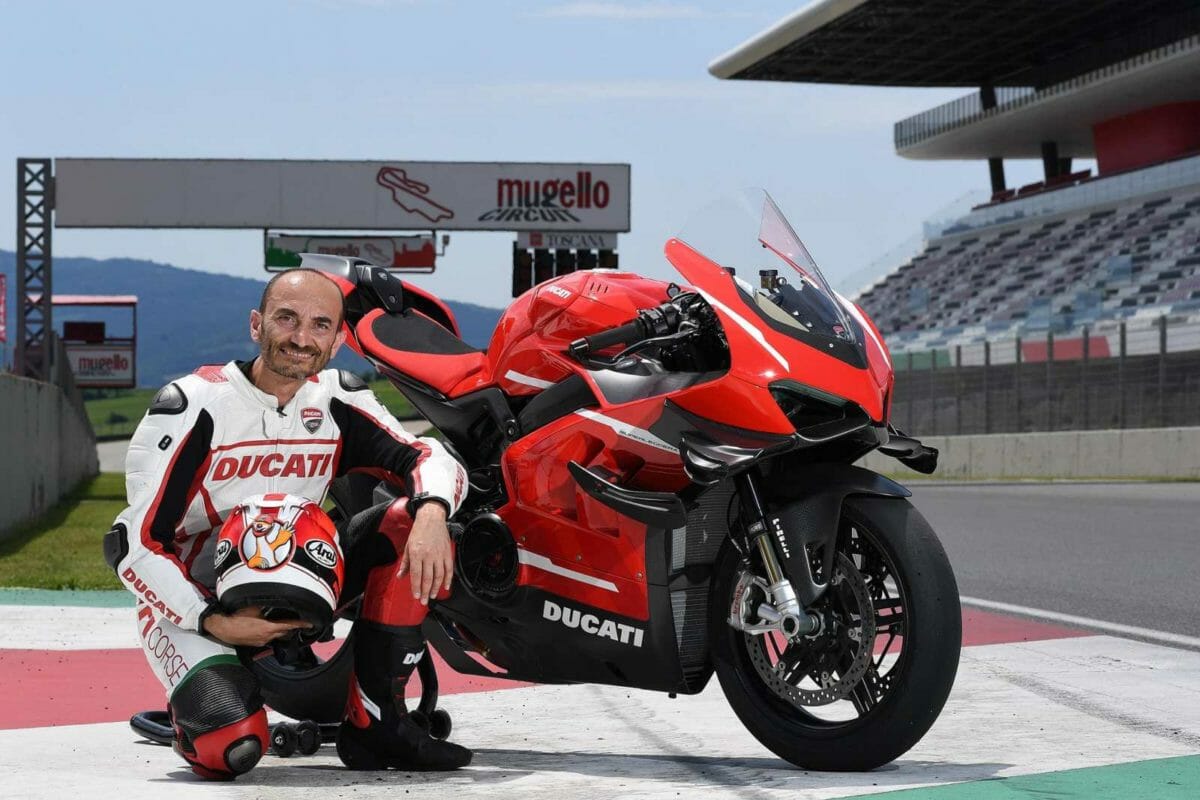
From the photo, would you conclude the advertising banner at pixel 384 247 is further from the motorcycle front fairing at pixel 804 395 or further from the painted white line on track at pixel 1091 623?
the motorcycle front fairing at pixel 804 395

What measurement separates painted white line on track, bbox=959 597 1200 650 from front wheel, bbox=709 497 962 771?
365 cm

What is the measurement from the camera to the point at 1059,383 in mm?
31141

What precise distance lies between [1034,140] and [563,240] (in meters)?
44.4

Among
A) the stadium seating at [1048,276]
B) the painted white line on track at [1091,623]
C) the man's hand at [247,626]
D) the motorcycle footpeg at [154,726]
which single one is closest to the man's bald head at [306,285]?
the man's hand at [247,626]

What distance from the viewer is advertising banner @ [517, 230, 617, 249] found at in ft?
98.6

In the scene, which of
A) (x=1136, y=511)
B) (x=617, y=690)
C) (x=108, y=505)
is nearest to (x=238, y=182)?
(x=108, y=505)

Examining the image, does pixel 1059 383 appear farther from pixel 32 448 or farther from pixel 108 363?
pixel 108 363

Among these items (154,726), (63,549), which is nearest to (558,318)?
(154,726)

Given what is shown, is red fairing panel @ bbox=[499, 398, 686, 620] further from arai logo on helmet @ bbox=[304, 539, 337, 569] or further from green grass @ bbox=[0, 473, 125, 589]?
green grass @ bbox=[0, 473, 125, 589]

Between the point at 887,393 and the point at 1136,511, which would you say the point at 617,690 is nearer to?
the point at 887,393

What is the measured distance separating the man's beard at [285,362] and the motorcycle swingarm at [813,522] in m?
1.25

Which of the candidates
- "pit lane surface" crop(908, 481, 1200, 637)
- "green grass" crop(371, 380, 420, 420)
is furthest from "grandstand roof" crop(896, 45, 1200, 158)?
"green grass" crop(371, 380, 420, 420)

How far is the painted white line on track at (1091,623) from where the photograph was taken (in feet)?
24.9

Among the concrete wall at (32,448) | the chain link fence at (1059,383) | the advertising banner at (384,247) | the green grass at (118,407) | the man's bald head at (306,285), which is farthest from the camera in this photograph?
the green grass at (118,407)
